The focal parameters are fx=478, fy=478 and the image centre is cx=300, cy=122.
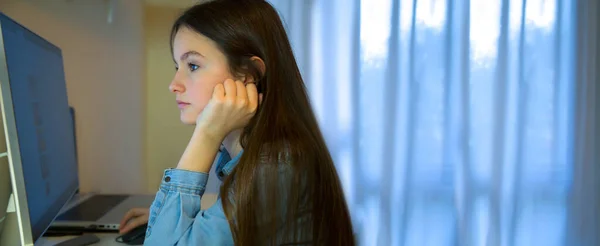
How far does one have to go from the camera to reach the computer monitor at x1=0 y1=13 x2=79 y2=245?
2.14ft

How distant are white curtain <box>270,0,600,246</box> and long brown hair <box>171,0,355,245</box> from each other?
4.03 feet

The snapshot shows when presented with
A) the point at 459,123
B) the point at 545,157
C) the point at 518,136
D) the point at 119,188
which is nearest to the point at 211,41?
the point at 119,188

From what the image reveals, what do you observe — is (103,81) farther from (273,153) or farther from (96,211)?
(273,153)

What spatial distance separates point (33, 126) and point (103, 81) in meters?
0.95

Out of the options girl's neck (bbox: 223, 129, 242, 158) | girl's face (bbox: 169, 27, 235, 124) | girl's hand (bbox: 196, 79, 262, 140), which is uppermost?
girl's face (bbox: 169, 27, 235, 124)

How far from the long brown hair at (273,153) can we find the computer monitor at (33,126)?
0.26 metres

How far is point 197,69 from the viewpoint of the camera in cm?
83

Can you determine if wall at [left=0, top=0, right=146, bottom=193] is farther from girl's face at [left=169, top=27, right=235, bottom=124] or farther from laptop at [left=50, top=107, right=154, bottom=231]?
girl's face at [left=169, top=27, right=235, bottom=124]

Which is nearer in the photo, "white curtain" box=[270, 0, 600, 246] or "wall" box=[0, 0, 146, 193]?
"wall" box=[0, 0, 146, 193]

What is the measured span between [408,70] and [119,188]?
1.29 metres

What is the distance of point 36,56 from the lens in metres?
0.92

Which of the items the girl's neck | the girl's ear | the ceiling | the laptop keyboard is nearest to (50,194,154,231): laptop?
the laptop keyboard

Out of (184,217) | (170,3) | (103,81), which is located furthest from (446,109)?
(184,217)

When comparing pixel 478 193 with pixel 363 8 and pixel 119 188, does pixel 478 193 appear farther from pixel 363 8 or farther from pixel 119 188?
pixel 119 188
